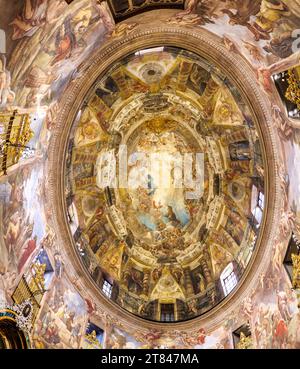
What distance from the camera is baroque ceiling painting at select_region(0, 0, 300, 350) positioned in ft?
48.7

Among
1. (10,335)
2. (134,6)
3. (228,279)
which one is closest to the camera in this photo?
(10,335)

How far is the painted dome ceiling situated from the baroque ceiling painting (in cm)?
6

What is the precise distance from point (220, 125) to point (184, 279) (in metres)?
7.01

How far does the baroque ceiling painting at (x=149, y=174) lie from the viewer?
48.7ft

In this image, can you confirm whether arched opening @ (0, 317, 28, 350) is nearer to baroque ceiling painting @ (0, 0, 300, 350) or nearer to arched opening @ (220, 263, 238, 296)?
baroque ceiling painting @ (0, 0, 300, 350)

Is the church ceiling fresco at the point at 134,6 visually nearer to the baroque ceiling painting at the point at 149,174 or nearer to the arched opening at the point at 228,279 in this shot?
the baroque ceiling painting at the point at 149,174

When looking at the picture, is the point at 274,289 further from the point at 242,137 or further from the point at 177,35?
the point at 177,35

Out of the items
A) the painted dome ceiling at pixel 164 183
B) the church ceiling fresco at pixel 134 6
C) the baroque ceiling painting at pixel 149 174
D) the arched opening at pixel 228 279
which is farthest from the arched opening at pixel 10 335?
the church ceiling fresco at pixel 134 6

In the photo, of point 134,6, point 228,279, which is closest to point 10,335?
point 228,279

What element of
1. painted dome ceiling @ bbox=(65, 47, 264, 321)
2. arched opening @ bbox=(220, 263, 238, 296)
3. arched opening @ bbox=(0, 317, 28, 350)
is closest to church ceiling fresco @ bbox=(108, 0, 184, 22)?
painted dome ceiling @ bbox=(65, 47, 264, 321)

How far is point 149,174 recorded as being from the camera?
2328 cm

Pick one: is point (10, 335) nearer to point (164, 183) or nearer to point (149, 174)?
point (149, 174)

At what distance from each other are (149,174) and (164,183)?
0.81m

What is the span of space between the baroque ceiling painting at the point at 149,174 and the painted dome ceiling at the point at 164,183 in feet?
0.21
